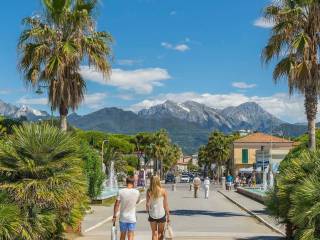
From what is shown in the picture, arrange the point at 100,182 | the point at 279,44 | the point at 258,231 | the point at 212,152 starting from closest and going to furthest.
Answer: the point at 258,231 → the point at 279,44 → the point at 100,182 → the point at 212,152

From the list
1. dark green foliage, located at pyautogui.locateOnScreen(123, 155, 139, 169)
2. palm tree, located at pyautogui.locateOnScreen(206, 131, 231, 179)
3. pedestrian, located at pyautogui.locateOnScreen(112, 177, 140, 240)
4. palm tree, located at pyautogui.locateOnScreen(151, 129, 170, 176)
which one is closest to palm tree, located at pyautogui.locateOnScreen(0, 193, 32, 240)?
pedestrian, located at pyautogui.locateOnScreen(112, 177, 140, 240)

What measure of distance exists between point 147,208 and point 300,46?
566 inches

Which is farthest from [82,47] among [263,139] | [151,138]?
[263,139]

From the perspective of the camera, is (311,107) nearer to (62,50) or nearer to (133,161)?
(62,50)

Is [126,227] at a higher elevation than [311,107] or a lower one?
lower

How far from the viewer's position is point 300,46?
24375 millimetres

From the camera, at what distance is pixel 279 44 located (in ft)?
83.6

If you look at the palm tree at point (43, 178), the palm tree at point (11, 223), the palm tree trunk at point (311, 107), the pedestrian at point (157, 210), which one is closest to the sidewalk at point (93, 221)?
A: the palm tree at point (43, 178)

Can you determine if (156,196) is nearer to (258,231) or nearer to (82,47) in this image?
(258,231)

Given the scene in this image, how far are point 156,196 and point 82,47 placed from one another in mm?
11855

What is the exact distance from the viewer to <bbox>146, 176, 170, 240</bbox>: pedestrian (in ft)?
39.2

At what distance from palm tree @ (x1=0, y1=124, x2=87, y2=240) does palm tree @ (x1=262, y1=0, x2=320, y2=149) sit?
1353 cm

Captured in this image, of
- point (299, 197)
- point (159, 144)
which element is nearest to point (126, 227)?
point (299, 197)

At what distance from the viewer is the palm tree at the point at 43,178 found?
11445 millimetres
